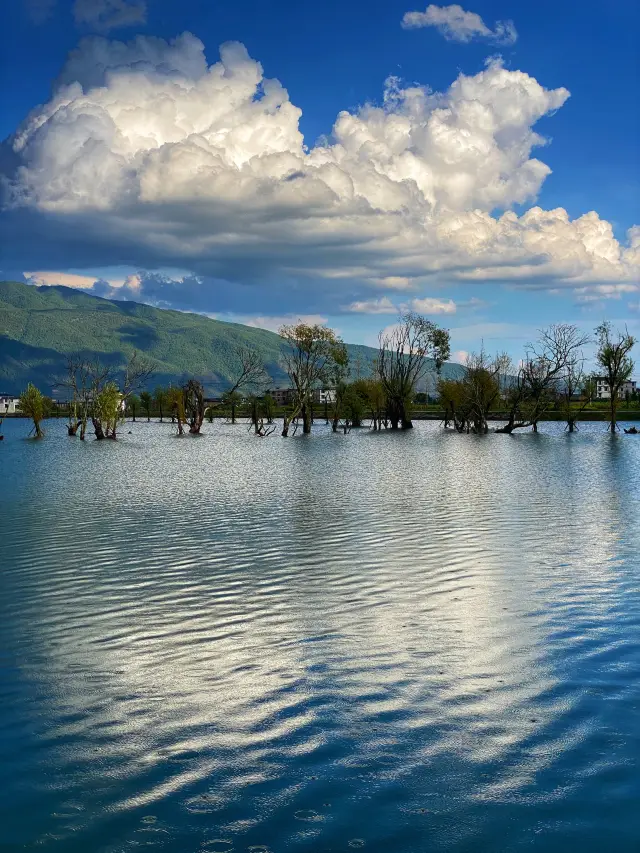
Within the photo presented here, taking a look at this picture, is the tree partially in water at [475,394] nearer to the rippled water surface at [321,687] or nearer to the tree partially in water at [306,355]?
the tree partially in water at [306,355]

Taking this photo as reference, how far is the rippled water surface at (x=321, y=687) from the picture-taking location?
6.77 metres

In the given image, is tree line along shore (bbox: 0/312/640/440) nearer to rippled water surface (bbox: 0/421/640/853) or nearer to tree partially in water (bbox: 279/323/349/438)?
tree partially in water (bbox: 279/323/349/438)

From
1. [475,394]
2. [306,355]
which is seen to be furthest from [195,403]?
[475,394]

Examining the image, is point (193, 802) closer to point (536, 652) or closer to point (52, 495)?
point (536, 652)

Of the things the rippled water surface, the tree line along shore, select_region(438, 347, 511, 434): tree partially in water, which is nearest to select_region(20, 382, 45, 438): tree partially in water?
the tree line along shore

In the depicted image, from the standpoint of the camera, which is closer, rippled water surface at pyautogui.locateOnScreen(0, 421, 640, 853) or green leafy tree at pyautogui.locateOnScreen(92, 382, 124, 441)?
rippled water surface at pyautogui.locateOnScreen(0, 421, 640, 853)

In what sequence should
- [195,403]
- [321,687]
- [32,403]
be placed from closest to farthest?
1. [321,687]
2. [32,403]
3. [195,403]

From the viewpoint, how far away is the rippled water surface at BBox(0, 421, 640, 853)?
677 cm

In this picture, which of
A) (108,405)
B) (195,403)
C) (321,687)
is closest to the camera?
(321,687)

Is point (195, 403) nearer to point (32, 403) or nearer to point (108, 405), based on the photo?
point (108, 405)

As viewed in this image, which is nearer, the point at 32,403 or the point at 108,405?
the point at 108,405

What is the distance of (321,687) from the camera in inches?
385

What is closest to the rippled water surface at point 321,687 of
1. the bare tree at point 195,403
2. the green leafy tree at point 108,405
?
the green leafy tree at point 108,405

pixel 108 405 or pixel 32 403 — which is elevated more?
pixel 32 403
